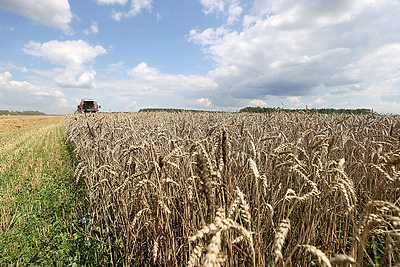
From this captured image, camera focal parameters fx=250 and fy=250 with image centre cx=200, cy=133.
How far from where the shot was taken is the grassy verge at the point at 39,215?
349 centimetres

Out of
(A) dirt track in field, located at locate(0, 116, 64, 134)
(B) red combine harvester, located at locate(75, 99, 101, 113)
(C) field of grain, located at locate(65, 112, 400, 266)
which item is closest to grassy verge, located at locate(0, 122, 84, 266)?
(C) field of grain, located at locate(65, 112, 400, 266)

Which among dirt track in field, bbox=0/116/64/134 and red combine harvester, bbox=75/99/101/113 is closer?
dirt track in field, bbox=0/116/64/134

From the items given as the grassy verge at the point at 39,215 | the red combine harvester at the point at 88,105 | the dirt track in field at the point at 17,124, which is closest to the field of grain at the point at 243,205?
the grassy verge at the point at 39,215

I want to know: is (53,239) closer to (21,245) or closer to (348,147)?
(21,245)

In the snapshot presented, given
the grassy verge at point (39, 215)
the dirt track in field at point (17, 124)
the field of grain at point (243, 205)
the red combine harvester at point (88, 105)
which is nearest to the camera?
the field of grain at point (243, 205)

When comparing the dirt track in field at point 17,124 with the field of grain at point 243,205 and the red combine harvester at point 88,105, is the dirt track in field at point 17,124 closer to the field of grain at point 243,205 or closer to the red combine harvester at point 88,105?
the red combine harvester at point 88,105

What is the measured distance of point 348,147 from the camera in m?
4.49

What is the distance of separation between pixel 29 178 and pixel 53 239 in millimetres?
4088

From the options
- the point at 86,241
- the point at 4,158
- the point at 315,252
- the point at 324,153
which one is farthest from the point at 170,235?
the point at 4,158

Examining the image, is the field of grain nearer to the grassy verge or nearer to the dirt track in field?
the grassy verge

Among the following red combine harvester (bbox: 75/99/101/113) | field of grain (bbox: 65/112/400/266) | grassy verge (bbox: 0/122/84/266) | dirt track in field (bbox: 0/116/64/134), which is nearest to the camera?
field of grain (bbox: 65/112/400/266)

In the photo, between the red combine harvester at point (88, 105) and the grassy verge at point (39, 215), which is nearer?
the grassy verge at point (39, 215)

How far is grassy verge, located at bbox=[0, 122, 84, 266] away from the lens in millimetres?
3490

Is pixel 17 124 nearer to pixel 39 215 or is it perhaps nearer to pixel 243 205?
pixel 39 215
